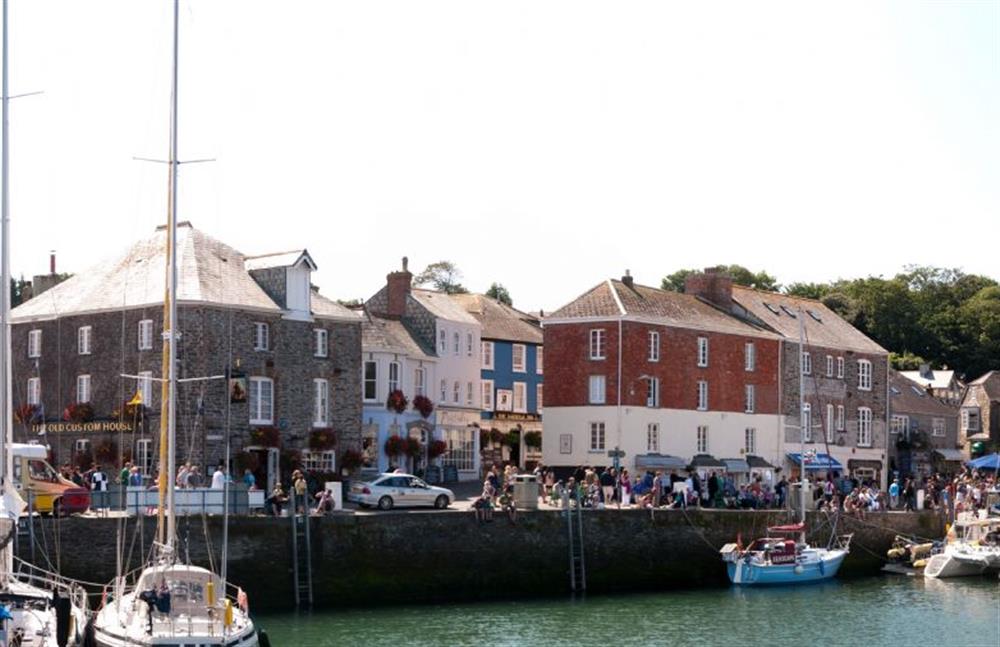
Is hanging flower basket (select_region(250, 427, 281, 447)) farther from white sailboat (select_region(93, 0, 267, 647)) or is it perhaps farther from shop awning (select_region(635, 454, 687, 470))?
white sailboat (select_region(93, 0, 267, 647))

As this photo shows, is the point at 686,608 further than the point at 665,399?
No

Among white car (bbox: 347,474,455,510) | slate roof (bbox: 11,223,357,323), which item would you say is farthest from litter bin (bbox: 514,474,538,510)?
slate roof (bbox: 11,223,357,323)

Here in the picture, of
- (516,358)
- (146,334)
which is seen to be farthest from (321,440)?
(516,358)

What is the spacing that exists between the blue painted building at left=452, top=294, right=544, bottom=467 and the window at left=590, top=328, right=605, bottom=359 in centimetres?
761

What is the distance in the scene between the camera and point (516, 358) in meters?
76.8

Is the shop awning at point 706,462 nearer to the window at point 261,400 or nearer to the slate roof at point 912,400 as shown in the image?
the window at point 261,400

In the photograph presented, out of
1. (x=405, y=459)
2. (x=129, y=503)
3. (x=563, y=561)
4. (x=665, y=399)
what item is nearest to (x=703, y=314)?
(x=665, y=399)

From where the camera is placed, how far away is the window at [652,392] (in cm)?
6550

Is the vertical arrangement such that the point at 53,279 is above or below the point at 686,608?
above

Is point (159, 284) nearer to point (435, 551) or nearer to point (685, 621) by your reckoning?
point (435, 551)

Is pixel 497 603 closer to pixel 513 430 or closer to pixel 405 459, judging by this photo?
pixel 405 459

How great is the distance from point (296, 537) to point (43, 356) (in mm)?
18686

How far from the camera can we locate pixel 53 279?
208ft

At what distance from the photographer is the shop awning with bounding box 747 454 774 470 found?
6881 cm
